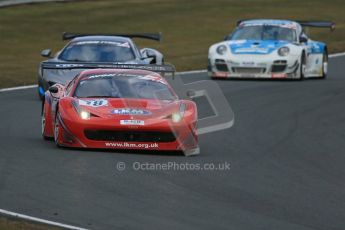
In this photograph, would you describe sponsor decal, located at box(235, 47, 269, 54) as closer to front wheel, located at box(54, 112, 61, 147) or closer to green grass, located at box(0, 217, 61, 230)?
front wheel, located at box(54, 112, 61, 147)

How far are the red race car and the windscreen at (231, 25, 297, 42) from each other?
36.9ft

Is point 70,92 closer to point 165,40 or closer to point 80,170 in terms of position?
point 80,170

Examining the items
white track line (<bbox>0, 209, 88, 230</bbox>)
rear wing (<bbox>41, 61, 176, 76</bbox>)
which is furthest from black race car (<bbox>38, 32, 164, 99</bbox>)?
white track line (<bbox>0, 209, 88, 230</bbox>)

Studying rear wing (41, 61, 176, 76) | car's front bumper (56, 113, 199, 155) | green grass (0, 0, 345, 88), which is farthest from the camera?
green grass (0, 0, 345, 88)

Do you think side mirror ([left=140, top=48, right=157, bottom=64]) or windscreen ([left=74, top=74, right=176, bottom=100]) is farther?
side mirror ([left=140, top=48, right=157, bottom=64])

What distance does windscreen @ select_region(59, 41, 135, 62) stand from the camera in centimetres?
1997

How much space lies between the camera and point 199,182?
10461 mm

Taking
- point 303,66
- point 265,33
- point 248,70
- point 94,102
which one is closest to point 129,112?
point 94,102

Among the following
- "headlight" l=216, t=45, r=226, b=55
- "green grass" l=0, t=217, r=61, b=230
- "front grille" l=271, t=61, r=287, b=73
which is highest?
"green grass" l=0, t=217, r=61, b=230

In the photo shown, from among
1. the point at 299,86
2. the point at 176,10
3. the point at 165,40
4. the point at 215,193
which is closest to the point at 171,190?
the point at 215,193

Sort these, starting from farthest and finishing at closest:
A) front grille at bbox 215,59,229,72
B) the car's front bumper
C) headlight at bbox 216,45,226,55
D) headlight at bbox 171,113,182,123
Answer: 1. headlight at bbox 216,45,226,55
2. front grille at bbox 215,59,229,72
3. headlight at bbox 171,113,182,123
4. the car's front bumper

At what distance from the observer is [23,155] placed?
11719 millimetres

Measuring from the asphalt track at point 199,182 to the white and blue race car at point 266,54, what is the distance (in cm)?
715

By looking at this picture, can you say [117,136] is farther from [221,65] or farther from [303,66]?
[303,66]
